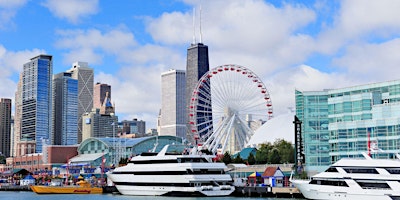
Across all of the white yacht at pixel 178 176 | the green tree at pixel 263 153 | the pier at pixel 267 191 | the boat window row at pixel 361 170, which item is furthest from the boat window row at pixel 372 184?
the green tree at pixel 263 153

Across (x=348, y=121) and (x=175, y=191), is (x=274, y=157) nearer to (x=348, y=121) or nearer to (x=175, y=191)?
(x=348, y=121)

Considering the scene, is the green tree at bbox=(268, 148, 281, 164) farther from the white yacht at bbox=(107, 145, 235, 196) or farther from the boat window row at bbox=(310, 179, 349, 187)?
the boat window row at bbox=(310, 179, 349, 187)

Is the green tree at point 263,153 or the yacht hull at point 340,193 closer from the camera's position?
the yacht hull at point 340,193

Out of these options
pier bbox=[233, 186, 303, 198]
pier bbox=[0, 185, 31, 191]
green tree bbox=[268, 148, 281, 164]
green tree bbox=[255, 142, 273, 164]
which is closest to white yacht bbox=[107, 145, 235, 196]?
pier bbox=[233, 186, 303, 198]

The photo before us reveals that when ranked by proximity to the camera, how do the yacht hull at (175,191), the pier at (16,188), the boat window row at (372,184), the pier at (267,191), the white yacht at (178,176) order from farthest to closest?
1. the pier at (16,188)
2. the white yacht at (178,176)
3. the yacht hull at (175,191)
4. the pier at (267,191)
5. the boat window row at (372,184)

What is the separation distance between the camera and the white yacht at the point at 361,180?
6812 centimetres

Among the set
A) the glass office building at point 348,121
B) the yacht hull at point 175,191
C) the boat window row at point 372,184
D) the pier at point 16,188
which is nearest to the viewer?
the boat window row at point 372,184

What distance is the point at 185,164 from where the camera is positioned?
84.6 m

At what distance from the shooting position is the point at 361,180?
69.6 metres

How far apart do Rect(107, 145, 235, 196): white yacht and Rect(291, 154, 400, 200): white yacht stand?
17.3 meters

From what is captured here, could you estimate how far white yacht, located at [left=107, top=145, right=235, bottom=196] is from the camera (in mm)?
84312

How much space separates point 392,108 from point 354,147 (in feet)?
27.2

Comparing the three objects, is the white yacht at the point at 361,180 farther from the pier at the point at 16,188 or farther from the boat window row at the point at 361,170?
the pier at the point at 16,188

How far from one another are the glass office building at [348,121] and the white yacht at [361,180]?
59.7ft
